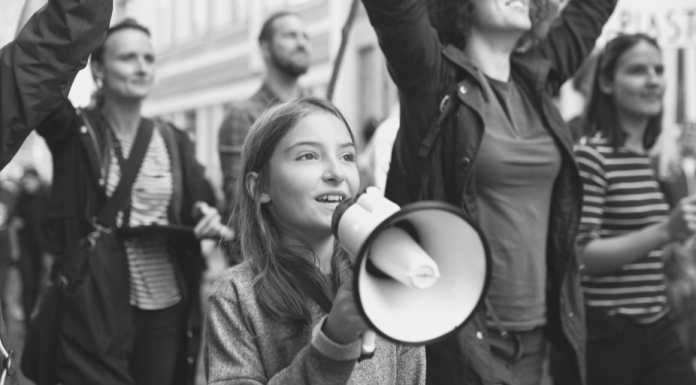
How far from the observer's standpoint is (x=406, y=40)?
8.31 ft

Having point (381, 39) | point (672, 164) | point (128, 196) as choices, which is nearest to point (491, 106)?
point (381, 39)

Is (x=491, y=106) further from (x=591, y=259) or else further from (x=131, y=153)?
(x=131, y=153)

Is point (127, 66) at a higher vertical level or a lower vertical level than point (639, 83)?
higher

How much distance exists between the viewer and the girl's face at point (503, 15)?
294cm

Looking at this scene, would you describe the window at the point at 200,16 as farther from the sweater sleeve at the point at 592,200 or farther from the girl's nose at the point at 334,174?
the girl's nose at the point at 334,174

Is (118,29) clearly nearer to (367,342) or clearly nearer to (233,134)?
(233,134)

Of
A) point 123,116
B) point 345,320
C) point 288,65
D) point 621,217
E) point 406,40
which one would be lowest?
point 621,217

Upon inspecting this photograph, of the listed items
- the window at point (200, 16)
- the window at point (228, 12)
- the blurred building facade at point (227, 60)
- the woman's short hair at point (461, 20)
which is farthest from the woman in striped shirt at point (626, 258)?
the window at point (200, 16)

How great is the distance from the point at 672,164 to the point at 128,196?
10.9 ft

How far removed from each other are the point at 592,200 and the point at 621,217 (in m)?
0.17

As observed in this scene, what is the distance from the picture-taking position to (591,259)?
138 inches

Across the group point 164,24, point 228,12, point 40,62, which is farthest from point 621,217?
point 164,24

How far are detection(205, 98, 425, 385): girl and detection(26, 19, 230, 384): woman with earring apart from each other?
4.30ft

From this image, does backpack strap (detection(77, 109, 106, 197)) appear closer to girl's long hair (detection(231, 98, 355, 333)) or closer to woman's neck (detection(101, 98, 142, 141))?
woman's neck (detection(101, 98, 142, 141))
